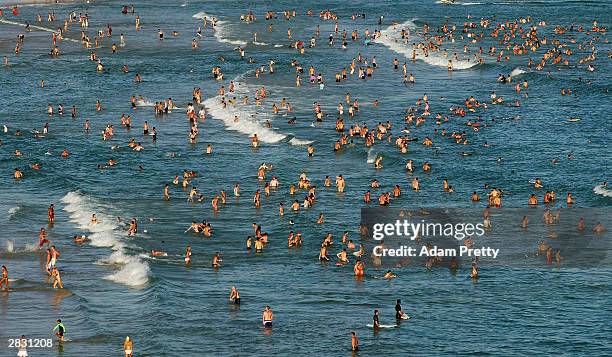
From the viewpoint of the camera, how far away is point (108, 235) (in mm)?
64625

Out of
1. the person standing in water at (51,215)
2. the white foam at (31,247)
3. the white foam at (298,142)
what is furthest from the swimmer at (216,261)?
the white foam at (298,142)

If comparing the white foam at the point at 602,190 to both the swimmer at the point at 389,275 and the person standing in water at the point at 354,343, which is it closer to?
the swimmer at the point at 389,275

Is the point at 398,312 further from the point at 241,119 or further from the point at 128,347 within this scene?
the point at 241,119

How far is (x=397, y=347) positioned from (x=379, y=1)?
419 ft

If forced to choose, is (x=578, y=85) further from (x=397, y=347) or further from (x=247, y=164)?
(x=397, y=347)

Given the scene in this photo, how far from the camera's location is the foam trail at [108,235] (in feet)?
190

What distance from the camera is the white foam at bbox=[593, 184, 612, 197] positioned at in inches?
2859

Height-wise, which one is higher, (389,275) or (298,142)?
(298,142)

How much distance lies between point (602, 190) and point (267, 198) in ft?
67.1

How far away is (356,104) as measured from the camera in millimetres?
97750

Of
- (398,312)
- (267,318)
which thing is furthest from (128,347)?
Answer: (398,312)

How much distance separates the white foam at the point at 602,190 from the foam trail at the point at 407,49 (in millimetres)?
45602

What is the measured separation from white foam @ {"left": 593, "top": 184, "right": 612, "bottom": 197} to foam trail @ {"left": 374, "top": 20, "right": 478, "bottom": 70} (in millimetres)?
45602

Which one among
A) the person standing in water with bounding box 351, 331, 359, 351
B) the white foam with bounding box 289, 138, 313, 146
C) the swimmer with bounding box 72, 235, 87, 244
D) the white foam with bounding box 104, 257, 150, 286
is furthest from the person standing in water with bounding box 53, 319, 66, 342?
the white foam with bounding box 289, 138, 313, 146
